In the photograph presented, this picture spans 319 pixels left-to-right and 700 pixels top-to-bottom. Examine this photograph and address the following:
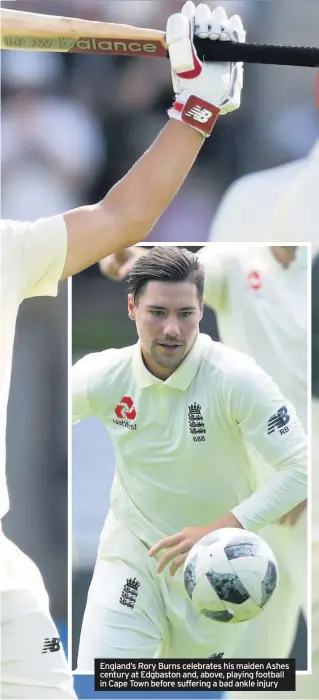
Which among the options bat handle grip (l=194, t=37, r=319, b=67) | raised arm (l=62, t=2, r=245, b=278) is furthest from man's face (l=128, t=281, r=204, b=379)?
bat handle grip (l=194, t=37, r=319, b=67)

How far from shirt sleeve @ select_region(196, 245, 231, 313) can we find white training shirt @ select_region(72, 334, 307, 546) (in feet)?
0.50

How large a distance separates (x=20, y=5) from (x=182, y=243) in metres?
1.05

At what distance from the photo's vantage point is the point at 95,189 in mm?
3496

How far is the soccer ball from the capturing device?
3279 millimetres

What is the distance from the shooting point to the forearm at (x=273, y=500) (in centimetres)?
344

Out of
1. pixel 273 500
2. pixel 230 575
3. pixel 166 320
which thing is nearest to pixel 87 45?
pixel 166 320

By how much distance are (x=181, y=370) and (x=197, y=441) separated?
268 mm

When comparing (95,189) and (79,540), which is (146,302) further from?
(79,540)

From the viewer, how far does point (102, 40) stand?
10.5ft

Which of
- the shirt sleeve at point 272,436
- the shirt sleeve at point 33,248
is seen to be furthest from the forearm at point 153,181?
the shirt sleeve at point 272,436

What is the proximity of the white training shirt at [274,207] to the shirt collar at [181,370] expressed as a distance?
393mm

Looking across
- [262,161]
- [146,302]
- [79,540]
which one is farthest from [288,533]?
[262,161]

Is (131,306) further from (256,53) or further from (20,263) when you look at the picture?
(256,53)

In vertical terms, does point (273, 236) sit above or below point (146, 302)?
above
